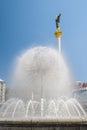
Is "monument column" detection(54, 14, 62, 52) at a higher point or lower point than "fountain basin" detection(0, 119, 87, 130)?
higher

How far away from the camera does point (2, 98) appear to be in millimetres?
88688

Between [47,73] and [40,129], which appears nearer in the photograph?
[40,129]

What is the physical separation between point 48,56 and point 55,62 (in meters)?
0.85

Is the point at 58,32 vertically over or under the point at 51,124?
over

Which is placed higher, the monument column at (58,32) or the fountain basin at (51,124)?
the monument column at (58,32)

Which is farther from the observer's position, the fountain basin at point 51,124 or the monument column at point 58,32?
the monument column at point 58,32

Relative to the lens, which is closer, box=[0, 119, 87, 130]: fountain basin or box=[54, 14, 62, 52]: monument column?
box=[0, 119, 87, 130]: fountain basin

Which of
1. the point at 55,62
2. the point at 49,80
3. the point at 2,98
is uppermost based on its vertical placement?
the point at 55,62

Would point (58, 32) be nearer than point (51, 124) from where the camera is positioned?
No

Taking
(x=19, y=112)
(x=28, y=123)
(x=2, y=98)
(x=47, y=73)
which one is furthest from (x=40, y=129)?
(x=2, y=98)

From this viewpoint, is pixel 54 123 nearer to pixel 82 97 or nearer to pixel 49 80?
pixel 49 80

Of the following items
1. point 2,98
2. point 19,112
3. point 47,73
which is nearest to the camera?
point 19,112

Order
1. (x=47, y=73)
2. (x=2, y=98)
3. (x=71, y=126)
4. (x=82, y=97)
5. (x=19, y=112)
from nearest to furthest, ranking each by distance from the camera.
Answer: (x=71, y=126) < (x=19, y=112) < (x=47, y=73) < (x=82, y=97) < (x=2, y=98)

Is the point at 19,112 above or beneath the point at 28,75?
beneath
